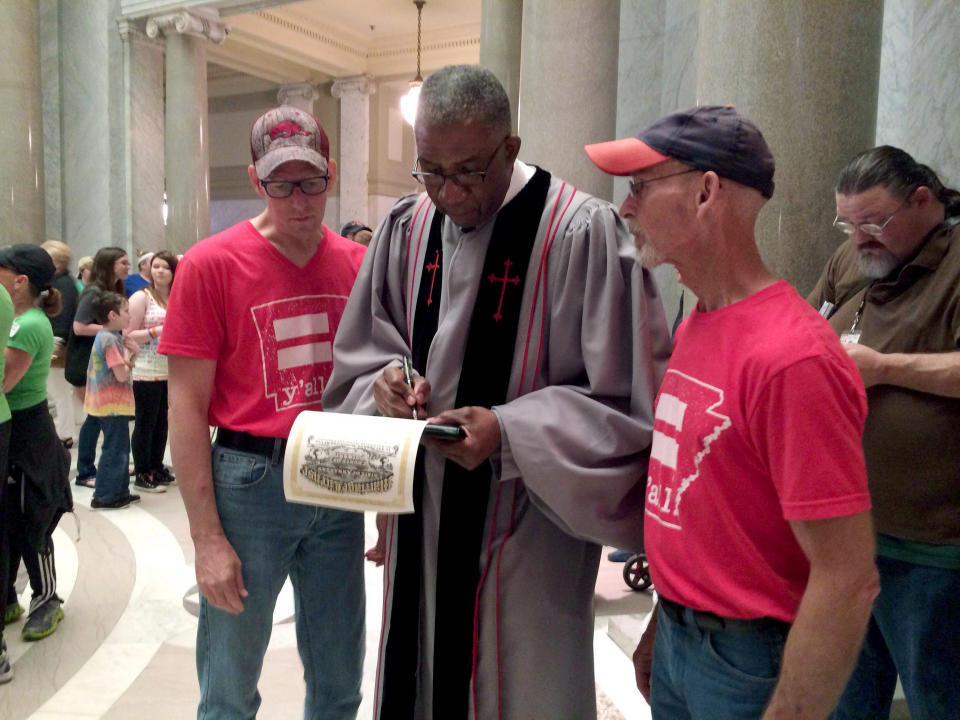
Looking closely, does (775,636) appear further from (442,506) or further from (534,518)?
(442,506)

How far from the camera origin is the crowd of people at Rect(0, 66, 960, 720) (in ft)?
4.50

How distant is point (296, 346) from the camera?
2.23m

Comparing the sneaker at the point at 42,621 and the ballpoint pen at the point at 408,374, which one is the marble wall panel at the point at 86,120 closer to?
the sneaker at the point at 42,621

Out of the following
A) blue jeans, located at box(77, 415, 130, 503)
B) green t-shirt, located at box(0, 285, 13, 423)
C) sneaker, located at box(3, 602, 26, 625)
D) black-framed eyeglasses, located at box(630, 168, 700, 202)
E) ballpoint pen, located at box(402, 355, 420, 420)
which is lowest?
sneaker, located at box(3, 602, 26, 625)

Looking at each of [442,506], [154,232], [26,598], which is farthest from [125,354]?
[442,506]

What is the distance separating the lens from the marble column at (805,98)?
8.80 ft

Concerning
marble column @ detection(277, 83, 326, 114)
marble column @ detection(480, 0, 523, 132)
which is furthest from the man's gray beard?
marble column @ detection(277, 83, 326, 114)

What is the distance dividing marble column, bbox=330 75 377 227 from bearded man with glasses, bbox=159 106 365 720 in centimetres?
1195

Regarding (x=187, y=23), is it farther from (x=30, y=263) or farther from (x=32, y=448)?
(x=32, y=448)

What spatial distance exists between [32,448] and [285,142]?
9.03 feet

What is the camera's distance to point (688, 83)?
5.16 meters

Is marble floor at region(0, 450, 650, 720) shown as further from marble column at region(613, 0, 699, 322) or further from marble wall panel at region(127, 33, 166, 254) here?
marble wall panel at region(127, 33, 166, 254)

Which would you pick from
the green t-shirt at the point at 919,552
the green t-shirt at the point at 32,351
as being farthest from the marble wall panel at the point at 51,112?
the green t-shirt at the point at 919,552

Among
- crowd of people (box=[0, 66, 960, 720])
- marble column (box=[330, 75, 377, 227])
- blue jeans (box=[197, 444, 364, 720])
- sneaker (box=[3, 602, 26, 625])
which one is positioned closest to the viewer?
crowd of people (box=[0, 66, 960, 720])
